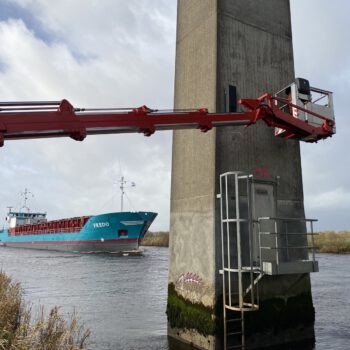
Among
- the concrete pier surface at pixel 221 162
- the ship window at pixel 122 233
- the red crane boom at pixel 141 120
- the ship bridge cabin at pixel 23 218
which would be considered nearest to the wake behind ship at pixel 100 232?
the ship window at pixel 122 233

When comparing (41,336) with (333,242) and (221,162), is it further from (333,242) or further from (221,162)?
(333,242)

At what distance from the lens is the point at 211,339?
866cm


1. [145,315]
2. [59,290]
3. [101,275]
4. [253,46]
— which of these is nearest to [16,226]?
[101,275]

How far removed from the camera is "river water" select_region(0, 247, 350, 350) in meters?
9.98

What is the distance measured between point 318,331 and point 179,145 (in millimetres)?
6301

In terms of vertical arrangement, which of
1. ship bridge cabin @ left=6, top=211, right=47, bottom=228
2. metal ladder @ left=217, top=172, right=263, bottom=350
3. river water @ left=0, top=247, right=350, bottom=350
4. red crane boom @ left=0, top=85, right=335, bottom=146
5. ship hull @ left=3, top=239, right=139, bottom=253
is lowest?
river water @ left=0, top=247, right=350, bottom=350

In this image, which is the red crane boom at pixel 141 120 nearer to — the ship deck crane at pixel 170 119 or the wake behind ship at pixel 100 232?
the ship deck crane at pixel 170 119

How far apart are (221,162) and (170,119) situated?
1835mm

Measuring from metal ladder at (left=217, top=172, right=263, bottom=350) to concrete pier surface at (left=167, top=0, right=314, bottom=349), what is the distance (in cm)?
20

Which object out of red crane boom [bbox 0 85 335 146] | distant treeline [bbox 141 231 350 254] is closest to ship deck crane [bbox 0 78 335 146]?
red crane boom [bbox 0 85 335 146]

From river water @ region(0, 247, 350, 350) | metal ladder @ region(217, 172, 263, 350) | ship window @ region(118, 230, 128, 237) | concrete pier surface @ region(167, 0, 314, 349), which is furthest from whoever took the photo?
ship window @ region(118, 230, 128, 237)

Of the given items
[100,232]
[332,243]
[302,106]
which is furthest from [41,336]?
[332,243]

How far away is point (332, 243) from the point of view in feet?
156

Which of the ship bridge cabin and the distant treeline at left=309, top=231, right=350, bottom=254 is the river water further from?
the ship bridge cabin
